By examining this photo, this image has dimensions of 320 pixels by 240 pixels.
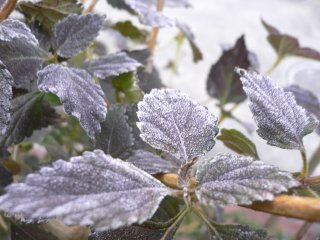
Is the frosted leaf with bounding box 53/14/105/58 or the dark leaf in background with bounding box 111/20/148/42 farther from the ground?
the frosted leaf with bounding box 53/14/105/58

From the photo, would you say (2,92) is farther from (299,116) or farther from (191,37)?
(191,37)

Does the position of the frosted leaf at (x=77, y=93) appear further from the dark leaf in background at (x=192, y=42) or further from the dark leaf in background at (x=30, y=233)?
the dark leaf in background at (x=192, y=42)

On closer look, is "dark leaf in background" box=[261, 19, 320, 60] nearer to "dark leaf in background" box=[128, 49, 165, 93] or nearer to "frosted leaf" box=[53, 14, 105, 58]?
"dark leaf in background" box=[128, 49, 165, 93]

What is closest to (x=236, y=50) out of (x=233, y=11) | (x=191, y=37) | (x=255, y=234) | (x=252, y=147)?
(x=191, y=37)

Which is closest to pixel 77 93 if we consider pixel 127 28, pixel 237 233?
pixel 237 233

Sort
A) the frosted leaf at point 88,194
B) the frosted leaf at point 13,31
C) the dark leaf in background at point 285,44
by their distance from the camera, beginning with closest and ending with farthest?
the frosted leaf at point 88,194 < the frosted leaf at point 13,31 < the dark leaf in background at point 285,44

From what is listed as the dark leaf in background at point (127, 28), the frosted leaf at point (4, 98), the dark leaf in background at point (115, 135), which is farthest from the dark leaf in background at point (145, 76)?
the frosted leaf at point (4, 98)

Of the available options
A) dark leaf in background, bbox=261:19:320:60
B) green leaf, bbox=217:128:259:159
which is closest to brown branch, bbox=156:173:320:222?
green leaf, bbox=217:128:259:159

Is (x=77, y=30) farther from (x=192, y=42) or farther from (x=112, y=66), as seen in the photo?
(x=192, y=42)
